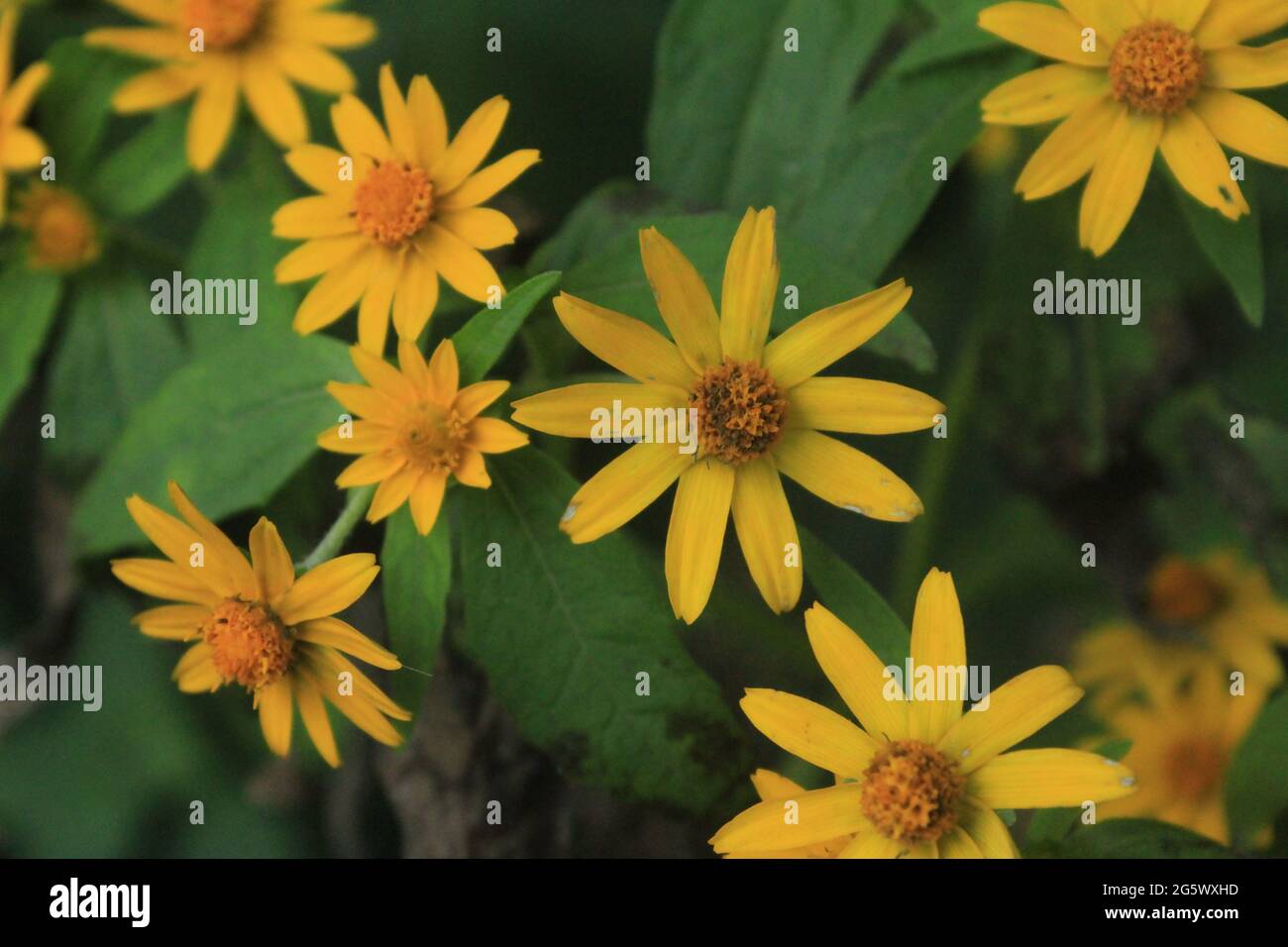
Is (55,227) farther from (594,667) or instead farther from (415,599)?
(594,667)

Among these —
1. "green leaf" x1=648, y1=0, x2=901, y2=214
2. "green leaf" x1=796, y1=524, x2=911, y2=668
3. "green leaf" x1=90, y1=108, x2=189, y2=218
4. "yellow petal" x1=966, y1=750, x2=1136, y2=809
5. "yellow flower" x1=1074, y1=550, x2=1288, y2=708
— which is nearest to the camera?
"yellow petal" x1=966, y1=750, x2=1136, y2=809

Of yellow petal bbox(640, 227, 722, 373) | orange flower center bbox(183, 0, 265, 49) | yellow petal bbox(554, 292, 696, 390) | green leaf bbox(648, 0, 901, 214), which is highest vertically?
orange flower center bbox(183, 0, 265, 49)

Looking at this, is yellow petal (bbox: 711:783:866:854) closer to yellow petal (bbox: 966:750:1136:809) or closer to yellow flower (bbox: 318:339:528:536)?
yellow petal (bbox: 966:750:1136:809)

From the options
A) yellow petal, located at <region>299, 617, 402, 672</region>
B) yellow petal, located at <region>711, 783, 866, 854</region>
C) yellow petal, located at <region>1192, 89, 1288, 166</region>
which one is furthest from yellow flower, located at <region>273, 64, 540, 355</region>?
yellow petal, located at <region>1192, 89, 1288, 166</region>

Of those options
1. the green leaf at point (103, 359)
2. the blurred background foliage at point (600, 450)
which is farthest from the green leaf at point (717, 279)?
the green leaf at point (103, 359)

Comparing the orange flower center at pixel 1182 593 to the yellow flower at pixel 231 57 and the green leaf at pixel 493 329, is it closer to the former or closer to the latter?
the green leaf at pixel 493 329

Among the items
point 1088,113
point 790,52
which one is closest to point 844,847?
point 1088,113
